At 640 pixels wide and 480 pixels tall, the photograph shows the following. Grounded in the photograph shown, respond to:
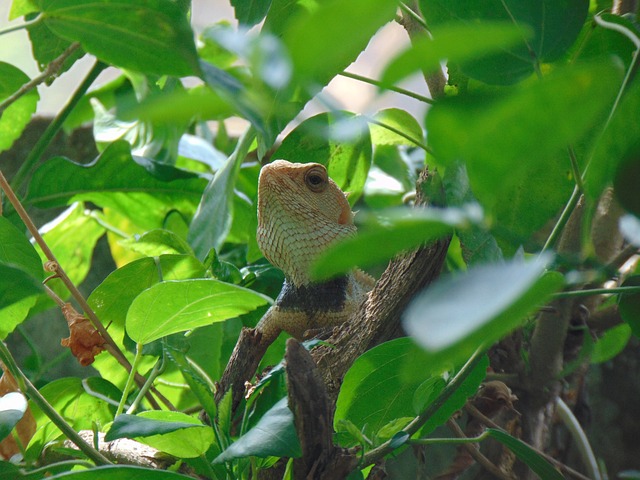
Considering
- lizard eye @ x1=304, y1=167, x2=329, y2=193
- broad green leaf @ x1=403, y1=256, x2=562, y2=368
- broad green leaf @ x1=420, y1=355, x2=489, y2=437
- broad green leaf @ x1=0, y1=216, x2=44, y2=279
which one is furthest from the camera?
lizard eye @ x1=304, y1=167, x2=329, y2=193

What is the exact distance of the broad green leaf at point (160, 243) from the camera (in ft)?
3.03

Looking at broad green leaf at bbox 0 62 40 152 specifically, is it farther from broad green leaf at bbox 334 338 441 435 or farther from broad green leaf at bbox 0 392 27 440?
broad green leaf at bbox 334 338 441 435

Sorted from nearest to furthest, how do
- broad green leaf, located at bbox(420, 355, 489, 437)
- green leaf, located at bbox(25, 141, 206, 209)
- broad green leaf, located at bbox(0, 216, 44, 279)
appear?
broad green leaf, located at bbox(420, 355, 489, 437) → broad green leaf, located at bbox(0, 216, 44, 279) → green leaf, located at bbox(25, 141, 206, 209)

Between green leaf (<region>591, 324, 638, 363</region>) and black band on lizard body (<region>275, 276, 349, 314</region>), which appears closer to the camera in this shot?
black band on lizard body (<region>275, 276, 349, 314</region>)

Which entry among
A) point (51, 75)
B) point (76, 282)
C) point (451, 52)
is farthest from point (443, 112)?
point (76, 282)

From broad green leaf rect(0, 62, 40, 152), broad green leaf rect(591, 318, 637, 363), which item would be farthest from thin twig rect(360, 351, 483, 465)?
broad green leaf rect(0, 62, 40, 152)

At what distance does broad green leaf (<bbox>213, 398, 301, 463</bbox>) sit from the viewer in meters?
0.45

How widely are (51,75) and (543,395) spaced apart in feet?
2.87

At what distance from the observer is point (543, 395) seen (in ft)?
3.40

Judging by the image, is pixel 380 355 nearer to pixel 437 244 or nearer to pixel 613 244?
pixel 437 244

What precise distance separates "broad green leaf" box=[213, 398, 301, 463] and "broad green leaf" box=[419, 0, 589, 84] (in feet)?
0.88

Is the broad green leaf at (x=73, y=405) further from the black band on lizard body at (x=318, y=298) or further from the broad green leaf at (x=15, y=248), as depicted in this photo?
the black band on lizard body at (x=318, y=298)

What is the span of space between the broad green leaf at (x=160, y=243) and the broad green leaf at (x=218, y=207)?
30 millimetres

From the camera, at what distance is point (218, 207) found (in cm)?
89
